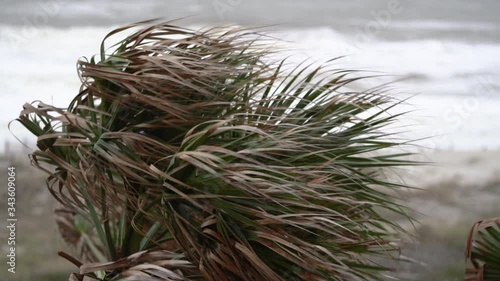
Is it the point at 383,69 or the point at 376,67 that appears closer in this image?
the point at 376,67

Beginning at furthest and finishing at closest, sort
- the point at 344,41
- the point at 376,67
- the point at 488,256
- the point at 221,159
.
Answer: the point at 344,41
the point at 376,67
the point at 488,256
the point at 221,159

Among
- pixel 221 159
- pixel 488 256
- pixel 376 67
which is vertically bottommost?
pixel 488 256

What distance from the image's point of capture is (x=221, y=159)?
1836 mm

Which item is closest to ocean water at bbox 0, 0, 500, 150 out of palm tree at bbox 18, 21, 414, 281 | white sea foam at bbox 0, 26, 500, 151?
white sea foam at bbox 0, 26, 500, 151

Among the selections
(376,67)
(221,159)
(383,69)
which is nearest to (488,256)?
(221,159)

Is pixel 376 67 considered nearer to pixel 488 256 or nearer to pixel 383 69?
pixel 383 69

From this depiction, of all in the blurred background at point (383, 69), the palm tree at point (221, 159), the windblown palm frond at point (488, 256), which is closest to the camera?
the palm tree at point (221, 159)

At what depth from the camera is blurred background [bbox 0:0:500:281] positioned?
14.5 feet

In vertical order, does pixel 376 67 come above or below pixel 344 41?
below

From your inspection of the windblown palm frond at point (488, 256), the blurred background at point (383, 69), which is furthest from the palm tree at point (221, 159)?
the blurred background at point (383, 69)

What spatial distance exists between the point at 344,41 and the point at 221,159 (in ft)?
9.47

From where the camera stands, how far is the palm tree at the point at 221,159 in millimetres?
1860

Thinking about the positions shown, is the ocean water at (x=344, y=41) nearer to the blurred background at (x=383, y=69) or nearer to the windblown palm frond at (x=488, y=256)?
the blurred background at (x=383, y=69)

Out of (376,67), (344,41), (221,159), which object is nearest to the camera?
(221,159)
